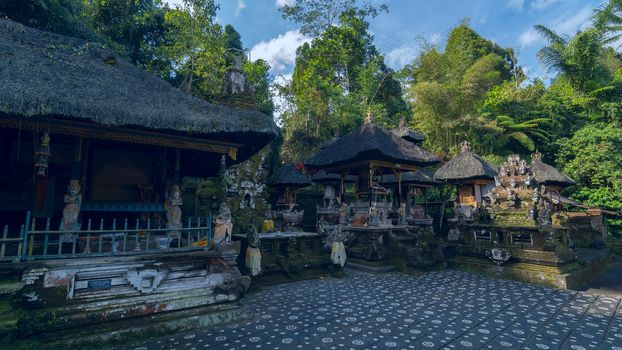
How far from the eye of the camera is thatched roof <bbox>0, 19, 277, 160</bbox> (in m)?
5.68

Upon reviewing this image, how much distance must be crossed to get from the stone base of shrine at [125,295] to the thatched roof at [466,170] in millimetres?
14554

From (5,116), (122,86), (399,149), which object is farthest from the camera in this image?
(399,149)

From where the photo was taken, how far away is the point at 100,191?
8852 mm

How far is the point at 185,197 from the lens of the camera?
18.2 meters

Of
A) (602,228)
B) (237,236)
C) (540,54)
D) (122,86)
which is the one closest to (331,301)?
(237,236)

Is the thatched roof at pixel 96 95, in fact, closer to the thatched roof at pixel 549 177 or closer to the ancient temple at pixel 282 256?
the ancient temple at pixel 282 256

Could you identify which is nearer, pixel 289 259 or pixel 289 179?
pixel 289 259

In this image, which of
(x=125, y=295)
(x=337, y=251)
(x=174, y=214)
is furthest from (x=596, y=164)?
(x=125, y=295)

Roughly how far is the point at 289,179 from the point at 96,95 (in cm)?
1320

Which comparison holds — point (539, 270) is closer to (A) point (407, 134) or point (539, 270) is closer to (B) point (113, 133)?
(B) point (113, 133)

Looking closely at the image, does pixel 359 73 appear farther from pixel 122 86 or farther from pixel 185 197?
pixel 122 86

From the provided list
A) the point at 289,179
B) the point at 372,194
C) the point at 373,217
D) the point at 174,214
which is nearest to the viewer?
the point at 174,214

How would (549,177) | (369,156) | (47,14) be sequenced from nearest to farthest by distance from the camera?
(47,14) → (369,156) → (549,177)

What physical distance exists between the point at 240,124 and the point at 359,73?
28.3 meters
